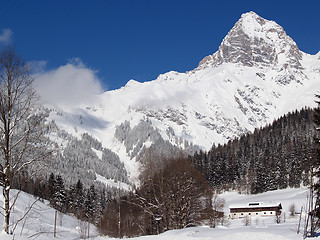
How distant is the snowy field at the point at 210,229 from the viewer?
74.2 ft

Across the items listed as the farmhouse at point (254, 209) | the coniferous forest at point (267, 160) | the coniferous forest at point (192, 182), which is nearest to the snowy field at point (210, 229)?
the farmhouse at point (254, 209)

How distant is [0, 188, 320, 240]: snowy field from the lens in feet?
74.2

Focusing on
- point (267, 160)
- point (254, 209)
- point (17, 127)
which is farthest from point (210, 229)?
point (267, 160)

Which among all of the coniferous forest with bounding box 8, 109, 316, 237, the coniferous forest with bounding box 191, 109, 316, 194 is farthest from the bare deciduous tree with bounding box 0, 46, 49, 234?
the coniferous forest with bounding box 191, 109, 316, 194

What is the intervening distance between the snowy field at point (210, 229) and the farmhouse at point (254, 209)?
5.11 ft

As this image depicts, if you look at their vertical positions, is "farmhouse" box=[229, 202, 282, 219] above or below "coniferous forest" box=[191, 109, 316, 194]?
below

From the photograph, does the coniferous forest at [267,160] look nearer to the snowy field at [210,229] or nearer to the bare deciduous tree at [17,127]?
the snowy field at [210,229]

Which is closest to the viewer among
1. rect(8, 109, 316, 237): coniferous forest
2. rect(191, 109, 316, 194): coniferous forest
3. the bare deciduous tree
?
the bare deciduous tree

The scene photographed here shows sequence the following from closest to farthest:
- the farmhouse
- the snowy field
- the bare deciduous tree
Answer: the bare deciduous tree, the snowy field, the farmhouse

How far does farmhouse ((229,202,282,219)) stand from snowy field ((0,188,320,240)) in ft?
5.11

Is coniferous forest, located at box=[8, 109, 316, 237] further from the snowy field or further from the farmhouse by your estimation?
the farmhouse

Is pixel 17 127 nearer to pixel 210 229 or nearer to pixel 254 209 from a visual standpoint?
pixel 210 229

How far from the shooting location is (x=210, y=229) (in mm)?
29828

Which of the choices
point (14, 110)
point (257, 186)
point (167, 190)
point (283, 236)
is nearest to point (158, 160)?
point (167, 190)
